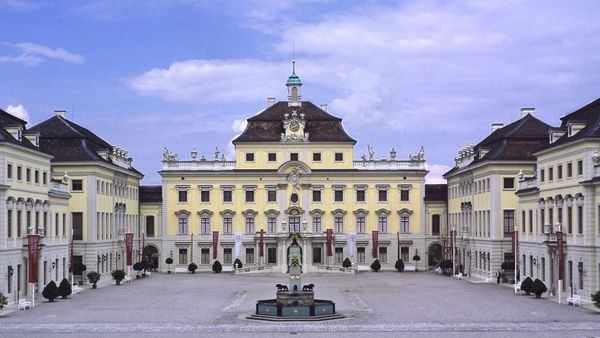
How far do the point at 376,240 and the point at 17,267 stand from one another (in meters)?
42.2

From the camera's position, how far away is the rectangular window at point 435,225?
3725 inches

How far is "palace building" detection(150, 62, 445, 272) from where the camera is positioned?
92.8 metres

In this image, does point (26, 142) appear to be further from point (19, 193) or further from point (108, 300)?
point (108, 300)

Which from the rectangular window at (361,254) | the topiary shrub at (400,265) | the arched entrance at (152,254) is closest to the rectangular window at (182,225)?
the arched entrance at (152,254)

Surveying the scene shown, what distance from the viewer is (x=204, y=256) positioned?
92938mm

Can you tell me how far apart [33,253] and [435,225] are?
4979cm

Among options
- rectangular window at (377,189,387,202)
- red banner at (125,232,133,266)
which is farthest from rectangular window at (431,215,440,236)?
red banner at (125,232,133,266)

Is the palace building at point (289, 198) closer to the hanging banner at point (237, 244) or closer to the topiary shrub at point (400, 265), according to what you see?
the hanging banner at point (237, 244)

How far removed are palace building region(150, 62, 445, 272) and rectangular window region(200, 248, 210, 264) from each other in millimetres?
91

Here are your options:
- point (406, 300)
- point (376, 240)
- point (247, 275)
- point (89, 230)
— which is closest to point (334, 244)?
point (376, 240)

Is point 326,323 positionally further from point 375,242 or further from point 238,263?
point 375,242

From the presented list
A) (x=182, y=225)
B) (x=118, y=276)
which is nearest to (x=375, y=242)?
(x=182, y=225)

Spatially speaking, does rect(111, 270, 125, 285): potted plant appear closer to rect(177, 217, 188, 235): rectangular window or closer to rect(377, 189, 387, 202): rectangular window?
rect(177, 217, 188, 235): rectangular window

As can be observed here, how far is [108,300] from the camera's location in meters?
55.3
